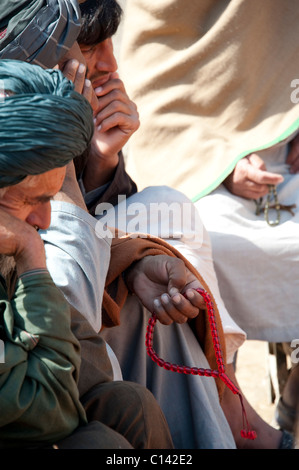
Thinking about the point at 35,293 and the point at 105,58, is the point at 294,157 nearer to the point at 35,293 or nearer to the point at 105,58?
the point at 105,58

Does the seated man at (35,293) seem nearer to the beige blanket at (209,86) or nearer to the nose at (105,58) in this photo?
the nose at (105,58)

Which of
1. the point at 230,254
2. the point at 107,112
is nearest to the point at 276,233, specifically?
the point at 230,254

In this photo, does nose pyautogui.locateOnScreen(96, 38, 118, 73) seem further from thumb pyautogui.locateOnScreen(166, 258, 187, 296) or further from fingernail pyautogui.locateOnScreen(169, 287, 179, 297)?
fingernail pyautogui.locateOnScreen(169, 287, 179, 297)

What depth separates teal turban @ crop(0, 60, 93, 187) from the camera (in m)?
1.58

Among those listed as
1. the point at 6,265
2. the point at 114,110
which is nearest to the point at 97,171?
the point at 114,110

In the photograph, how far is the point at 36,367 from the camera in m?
1.56

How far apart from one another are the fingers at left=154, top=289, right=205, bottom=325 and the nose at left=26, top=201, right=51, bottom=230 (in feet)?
1.97

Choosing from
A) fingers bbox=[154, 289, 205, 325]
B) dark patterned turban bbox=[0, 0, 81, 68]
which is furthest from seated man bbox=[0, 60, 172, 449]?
fingers bbox=[154, 289, 205, 325]

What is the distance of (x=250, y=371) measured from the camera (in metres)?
5.00

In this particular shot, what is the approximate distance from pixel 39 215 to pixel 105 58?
1.25m

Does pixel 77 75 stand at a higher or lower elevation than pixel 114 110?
higher
